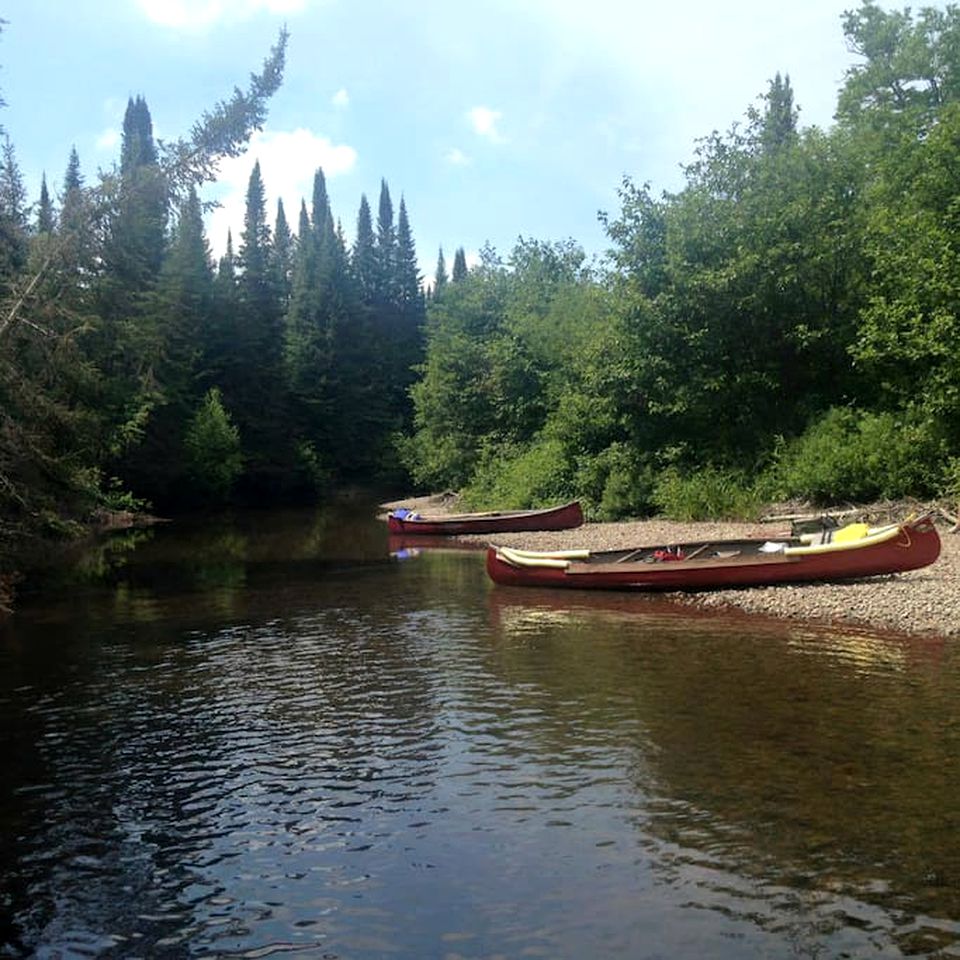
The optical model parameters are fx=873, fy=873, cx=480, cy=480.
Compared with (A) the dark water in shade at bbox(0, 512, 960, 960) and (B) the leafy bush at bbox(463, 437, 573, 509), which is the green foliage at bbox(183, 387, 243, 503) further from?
(A) the dark water in shade at bbox(0, 512, 960, 960)

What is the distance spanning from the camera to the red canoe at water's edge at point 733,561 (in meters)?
16.7

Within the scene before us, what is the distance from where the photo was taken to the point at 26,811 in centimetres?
813

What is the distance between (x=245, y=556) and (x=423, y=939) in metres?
24.7

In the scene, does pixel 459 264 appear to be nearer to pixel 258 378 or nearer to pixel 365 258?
pixel 365 258

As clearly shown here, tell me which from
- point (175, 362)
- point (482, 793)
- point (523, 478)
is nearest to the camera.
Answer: point (482, 793)

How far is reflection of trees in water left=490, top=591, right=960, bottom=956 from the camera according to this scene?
6.32m

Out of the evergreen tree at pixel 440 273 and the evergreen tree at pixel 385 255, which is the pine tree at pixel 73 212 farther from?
the evergreen tree at pixel 440 273

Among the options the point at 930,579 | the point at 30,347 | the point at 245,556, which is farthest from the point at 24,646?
the point at 930,579

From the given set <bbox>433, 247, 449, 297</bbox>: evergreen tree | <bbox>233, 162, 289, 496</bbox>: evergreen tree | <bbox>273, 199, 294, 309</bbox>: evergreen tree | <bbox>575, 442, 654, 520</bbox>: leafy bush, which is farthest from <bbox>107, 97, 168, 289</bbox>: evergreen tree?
<bbox>433, 247, 449, 297</bbox>: evergreen tree

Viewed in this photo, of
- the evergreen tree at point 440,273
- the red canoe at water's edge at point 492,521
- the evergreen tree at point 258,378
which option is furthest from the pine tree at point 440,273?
the red canoe at water's edge at point 492,521

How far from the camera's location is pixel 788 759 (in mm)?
8922

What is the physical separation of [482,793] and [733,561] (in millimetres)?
10859

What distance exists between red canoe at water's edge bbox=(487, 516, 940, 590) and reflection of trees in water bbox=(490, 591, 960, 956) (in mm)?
2417

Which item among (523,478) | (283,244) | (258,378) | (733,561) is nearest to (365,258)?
(283,244)
